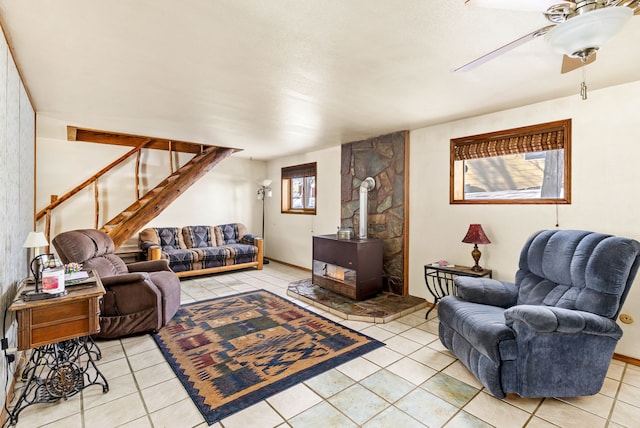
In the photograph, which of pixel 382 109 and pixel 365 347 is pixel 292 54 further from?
pixel 365 347

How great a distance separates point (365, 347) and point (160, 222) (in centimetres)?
474

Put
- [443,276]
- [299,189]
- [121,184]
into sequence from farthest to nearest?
1. [299,189]
2. [121,184]
3. [443,276]

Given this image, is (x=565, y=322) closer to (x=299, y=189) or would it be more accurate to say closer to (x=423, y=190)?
(x=423, y=190)

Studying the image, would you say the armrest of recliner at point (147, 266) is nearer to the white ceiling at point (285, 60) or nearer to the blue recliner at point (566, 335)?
the white ceiling at point (285, 60)

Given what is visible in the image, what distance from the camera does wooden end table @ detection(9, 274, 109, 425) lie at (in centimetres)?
189

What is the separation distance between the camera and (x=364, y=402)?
2.07 m

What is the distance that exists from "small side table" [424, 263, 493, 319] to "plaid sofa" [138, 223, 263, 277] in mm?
3448

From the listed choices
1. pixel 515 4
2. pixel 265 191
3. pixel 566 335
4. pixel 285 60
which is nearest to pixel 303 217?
pixel 265 191

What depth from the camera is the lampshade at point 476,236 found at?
3254 mm

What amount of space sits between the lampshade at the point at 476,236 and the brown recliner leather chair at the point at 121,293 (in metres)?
3.38

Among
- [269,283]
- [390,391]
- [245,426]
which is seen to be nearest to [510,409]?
[390,391]

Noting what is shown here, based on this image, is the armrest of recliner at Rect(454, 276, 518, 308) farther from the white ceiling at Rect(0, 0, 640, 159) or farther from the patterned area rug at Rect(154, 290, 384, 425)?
the white ceiling at Rect(0, 0, 640, 159)

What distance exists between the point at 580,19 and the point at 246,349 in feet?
10.2

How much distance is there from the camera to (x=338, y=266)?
14.4 feet
